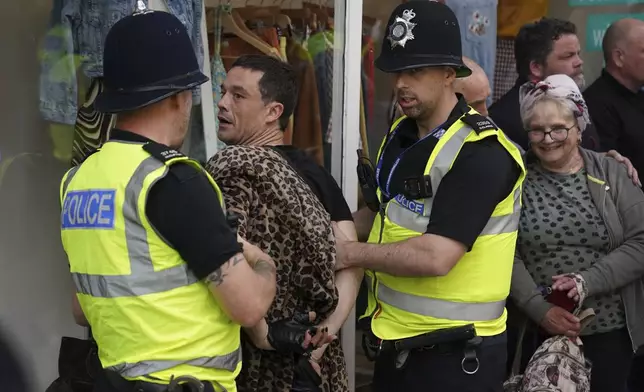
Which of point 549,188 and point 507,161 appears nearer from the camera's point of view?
point 507,161

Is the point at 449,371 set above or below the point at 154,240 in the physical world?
below

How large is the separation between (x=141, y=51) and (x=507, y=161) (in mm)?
1215

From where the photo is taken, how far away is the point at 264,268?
7.72 ft

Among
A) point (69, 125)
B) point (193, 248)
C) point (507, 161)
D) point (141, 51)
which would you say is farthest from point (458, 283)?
point (69, 125)

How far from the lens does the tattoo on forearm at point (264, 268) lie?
91.8 inches

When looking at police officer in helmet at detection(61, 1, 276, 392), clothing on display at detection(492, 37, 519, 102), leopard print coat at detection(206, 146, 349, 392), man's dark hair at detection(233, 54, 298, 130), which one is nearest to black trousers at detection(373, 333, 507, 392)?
leopard print coat at detection(206, 146, 349, 392)

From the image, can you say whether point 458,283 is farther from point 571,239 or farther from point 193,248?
point 193,248

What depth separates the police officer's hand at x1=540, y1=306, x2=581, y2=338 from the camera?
335cm

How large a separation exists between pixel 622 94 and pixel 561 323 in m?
1.76

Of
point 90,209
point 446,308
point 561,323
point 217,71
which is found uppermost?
point 217,71

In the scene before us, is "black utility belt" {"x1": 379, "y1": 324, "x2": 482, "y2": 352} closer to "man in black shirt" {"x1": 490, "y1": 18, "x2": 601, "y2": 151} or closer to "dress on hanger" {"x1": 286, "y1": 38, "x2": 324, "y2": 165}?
"dress on hanger" {"x1": 286, "y1": 38, "x2": 324, "y2": 165}

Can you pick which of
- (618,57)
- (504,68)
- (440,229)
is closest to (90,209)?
(440,229)

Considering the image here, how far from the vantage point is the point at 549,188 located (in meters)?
3.50

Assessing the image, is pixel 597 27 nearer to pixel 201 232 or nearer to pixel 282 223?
pixel 282 223
